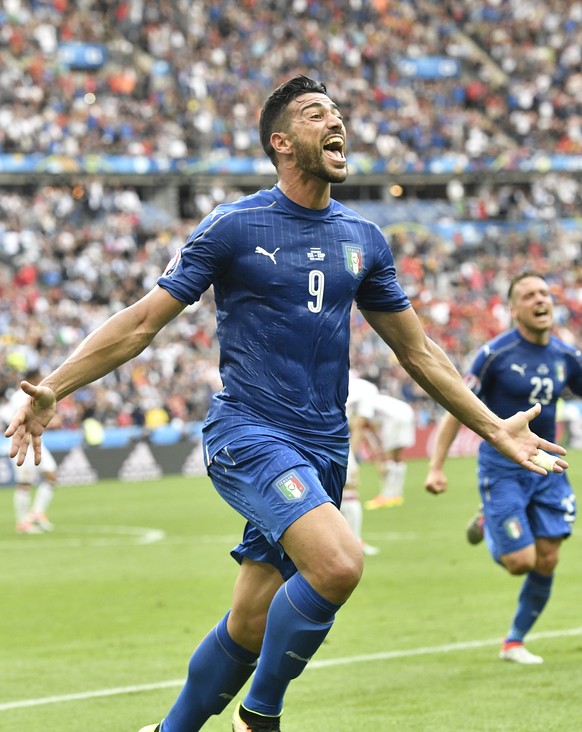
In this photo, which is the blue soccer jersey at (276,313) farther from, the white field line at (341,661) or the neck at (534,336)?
the neck at (534,336)

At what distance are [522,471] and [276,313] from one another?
4.38 meters

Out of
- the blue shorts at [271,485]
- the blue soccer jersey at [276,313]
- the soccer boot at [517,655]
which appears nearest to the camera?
the blue shorts at [271,485]

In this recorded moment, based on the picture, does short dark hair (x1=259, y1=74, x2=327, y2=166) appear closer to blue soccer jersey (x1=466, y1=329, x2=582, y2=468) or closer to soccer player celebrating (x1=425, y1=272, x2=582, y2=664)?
soccer player celebrating (x1=425, y1=272, x2=582, y2=664)

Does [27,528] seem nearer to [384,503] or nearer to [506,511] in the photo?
[384,503]

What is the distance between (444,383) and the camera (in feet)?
20.0

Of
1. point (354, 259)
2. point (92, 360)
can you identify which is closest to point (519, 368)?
point (354, 259)

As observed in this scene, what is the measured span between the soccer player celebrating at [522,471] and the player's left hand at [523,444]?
11.7 ft

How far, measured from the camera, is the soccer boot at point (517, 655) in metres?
9.25

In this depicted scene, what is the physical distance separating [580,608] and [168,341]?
24.6 meters

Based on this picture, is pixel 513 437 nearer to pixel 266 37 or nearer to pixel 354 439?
pixel 354 439

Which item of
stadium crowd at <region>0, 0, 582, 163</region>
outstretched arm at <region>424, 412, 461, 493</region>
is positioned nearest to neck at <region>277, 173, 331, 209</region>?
outstretched arm at <region>424, 412, 461, 493</region>

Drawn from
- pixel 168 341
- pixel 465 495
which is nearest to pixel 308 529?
pixel 465 495

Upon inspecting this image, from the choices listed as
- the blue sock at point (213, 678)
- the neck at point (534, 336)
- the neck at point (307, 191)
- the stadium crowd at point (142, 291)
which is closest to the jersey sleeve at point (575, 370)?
the neck at point (534, 336)

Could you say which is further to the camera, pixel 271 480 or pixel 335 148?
pixel 335 148
